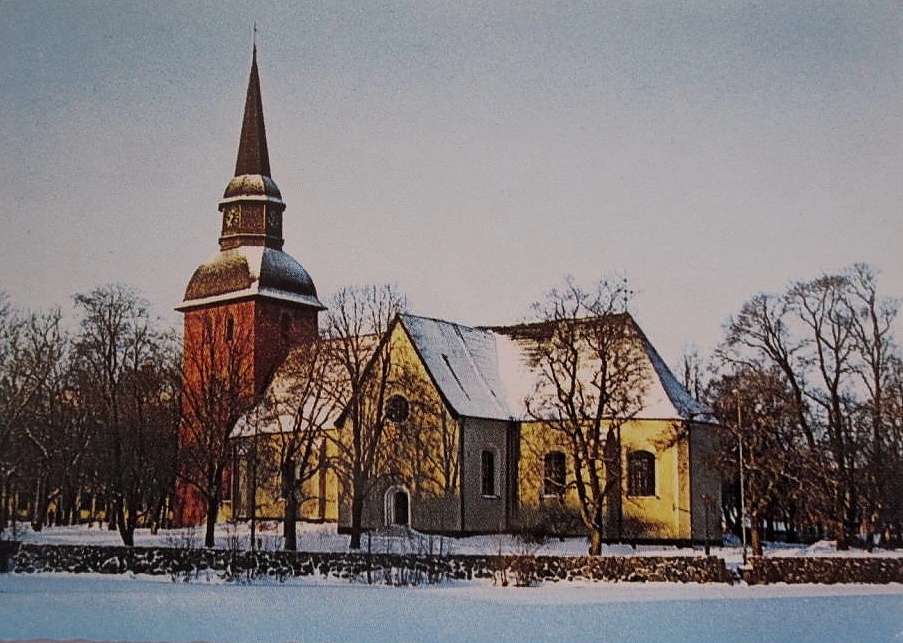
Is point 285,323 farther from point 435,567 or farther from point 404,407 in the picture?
point 435,567

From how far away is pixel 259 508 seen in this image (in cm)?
2336

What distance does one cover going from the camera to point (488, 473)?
889 inches

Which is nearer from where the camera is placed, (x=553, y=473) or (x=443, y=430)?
(x=443, y=430)

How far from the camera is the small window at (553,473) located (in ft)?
73.3

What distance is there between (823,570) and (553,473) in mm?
9713

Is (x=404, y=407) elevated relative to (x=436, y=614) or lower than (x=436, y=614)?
elevated

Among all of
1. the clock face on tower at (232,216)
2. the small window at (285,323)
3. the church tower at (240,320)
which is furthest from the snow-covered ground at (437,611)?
the small window at (285,323)

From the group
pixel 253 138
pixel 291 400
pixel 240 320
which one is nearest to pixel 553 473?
pixel 291 400

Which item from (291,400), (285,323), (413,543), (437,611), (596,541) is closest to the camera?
(437,611)

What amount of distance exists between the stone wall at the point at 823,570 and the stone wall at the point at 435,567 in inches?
13.8

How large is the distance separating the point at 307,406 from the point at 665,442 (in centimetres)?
662

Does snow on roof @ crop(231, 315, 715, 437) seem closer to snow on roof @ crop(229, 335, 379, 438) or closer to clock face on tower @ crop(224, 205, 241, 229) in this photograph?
snow on roof @ crop(229, 335, 379, 438)

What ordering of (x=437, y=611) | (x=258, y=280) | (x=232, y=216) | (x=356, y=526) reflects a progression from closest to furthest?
(x=437, y=611) → (x=232, y=216) → (x=356, y=526) → (x=258, y=280)

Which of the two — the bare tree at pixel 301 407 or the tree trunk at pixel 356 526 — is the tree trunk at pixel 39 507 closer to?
the bare tree at pixel 301 407
